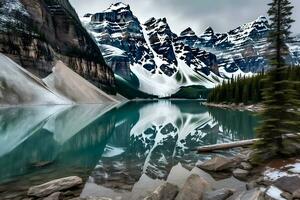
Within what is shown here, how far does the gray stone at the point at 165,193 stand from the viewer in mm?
16938

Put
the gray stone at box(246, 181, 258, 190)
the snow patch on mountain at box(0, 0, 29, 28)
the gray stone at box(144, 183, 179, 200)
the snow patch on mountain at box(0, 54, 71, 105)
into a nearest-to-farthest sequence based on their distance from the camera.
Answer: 1. the gray stone at box(144, 183, 179, 200)
2. the gray stone at box(246, 181, 258, 190)
3. the snow patch on mountain at box(0, 54, 71, 105)
4. the snow patch on mountain at box(0, 0, 29, 28)

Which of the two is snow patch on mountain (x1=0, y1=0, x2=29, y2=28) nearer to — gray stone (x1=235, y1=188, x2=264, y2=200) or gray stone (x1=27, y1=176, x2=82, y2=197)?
gray stone (x1=27, y1=176, x2=82, y2=197)

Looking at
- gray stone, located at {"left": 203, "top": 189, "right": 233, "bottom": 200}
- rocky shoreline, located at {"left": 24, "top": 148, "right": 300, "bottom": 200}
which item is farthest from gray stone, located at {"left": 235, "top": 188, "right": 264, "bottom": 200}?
gray stone, located at {"left": 203, "top": 189, "right": 233, "bottom": 200}

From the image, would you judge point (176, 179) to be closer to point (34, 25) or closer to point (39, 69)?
point (39, 69)

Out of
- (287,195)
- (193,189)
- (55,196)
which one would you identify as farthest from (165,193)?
(55,196)

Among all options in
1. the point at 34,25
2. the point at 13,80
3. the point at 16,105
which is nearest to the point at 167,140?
the point at 16,105

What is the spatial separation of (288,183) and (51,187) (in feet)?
43.3

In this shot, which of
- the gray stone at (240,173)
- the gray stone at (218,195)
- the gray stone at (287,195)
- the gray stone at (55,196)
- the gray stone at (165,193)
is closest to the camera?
the gray stone at (287,195)

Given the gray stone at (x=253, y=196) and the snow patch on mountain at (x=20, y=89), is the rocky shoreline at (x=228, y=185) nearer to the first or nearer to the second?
the gray stone at (x=253, y=196)

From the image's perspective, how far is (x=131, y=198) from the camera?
62.9 ft

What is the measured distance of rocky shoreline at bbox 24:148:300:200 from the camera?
54.6ft

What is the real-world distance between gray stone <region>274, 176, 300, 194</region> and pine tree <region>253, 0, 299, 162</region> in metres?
5.89

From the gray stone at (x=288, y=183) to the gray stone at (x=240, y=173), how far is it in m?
4.31

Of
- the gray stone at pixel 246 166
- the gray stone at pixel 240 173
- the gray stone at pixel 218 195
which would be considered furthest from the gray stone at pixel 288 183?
the gray stone at pixel 246 166
